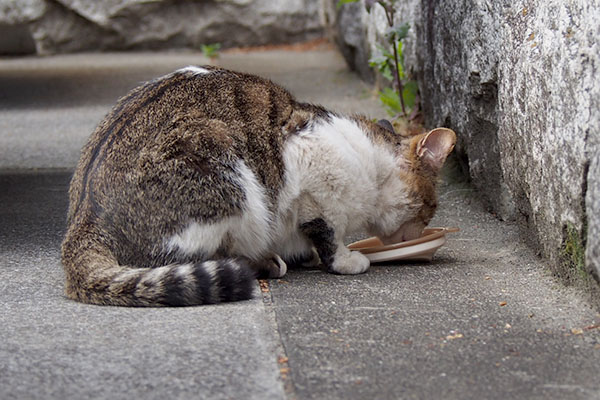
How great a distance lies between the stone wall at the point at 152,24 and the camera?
36.9 feet

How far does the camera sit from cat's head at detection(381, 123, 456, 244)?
13.2ft

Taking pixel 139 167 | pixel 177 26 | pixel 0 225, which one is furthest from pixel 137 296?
pixel 177 26

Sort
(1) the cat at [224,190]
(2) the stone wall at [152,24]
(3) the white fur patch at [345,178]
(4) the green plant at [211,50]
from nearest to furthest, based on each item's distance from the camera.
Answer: (1) the cat at [224,190]
(3) the white fur patch at [345,178]
(4) the green plant at [211,50]
(2) the stone wall at [152,24]

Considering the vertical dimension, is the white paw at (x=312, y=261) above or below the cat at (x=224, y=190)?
below

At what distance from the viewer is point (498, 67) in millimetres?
4195

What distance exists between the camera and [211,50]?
1082 centimetres

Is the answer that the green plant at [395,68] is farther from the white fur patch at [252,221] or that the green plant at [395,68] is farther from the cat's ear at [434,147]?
the white fur patch at [252,221]

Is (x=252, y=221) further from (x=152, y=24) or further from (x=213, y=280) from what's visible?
(x=152, y=24)

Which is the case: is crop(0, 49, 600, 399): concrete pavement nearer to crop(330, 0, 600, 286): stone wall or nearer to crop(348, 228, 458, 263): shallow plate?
crop(348, 228, 458, 263): shallow plate

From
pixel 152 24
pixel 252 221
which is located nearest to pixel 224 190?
pixel 252 221

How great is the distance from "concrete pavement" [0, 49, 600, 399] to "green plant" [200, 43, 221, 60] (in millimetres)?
6451

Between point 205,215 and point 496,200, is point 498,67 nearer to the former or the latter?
point 496,200

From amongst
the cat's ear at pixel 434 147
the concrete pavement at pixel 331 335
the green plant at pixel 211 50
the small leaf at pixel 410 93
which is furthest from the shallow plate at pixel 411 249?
the green plant at pixel 211 50

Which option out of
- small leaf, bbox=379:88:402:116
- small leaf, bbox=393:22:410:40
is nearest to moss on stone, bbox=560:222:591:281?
small leaf, bbox=393:22:410:40
